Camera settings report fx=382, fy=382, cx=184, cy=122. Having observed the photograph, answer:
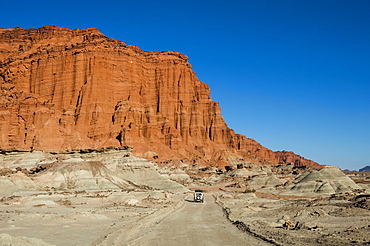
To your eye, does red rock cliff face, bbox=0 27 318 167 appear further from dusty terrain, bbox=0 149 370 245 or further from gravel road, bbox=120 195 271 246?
gravel road, bbox=120 195 271 246

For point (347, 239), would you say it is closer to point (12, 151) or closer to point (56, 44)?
point (12, 151)

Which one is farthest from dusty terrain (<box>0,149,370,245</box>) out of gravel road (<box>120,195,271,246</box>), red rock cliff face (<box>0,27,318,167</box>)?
red rock cliff face (<box>0,27,318,167</box>)

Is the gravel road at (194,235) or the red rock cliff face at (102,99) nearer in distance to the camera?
the gravel road at (194,235)

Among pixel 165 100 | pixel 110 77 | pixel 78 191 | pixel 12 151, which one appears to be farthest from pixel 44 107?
pixel 78 191

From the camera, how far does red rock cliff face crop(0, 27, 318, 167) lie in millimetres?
121938

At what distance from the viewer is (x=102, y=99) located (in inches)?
5615

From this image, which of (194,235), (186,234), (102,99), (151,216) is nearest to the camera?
(194,235)

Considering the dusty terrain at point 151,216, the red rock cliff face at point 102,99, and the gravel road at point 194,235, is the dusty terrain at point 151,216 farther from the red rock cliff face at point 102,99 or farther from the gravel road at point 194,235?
the red rock cliff face at point 102,99

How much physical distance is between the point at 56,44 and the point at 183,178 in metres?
91.6

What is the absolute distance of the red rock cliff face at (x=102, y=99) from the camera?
12194 centimetres

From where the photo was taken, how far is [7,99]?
428 ft

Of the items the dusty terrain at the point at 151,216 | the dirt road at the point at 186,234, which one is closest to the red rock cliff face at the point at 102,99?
the dusty terrain at the point at 151,216

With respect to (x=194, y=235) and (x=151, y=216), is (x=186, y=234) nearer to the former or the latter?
(x=194, y=235)

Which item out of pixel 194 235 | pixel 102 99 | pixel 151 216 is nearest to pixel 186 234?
pixel 194 235
